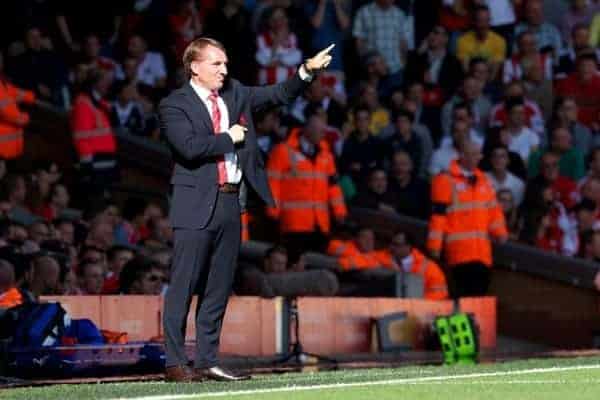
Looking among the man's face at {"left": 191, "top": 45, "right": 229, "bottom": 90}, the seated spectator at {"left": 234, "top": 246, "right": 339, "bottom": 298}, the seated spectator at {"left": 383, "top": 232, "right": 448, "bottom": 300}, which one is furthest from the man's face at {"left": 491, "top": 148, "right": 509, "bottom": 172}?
the man's face at {"left": 191, "top": 45, "right": 229, "bottom": 90}

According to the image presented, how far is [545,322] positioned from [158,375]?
8321 millimetres

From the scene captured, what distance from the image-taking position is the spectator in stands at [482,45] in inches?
850

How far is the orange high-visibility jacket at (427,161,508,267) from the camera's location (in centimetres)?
1836

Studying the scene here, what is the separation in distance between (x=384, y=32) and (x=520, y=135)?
90.1 inches

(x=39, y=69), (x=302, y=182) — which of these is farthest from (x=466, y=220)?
(x=39, y=69)

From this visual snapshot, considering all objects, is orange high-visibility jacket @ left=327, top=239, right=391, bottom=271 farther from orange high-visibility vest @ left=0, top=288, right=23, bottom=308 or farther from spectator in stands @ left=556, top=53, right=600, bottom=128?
orange high-visibility vest @ left=0, top=288, right=23, bottom=308

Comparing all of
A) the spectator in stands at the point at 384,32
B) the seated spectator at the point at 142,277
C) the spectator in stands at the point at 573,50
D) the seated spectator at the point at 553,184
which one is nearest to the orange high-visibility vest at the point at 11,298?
the seated spectator at the point at 142,277

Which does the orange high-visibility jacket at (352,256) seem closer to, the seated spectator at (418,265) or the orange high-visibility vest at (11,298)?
the seated spectator at (418,265)

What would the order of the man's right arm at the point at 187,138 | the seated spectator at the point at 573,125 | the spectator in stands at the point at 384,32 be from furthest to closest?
the spectator in stands at the point at 384,32 → the seated spectator at the point at 573,125 → the man's right arm at the point at 187,138

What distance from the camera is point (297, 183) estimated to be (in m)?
18.1

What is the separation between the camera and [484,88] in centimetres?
2117

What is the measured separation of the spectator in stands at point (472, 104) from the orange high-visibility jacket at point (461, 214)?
214cm

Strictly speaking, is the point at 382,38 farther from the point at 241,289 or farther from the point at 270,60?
the point at 241,289

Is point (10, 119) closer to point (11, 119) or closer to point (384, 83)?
point (11, 119)
